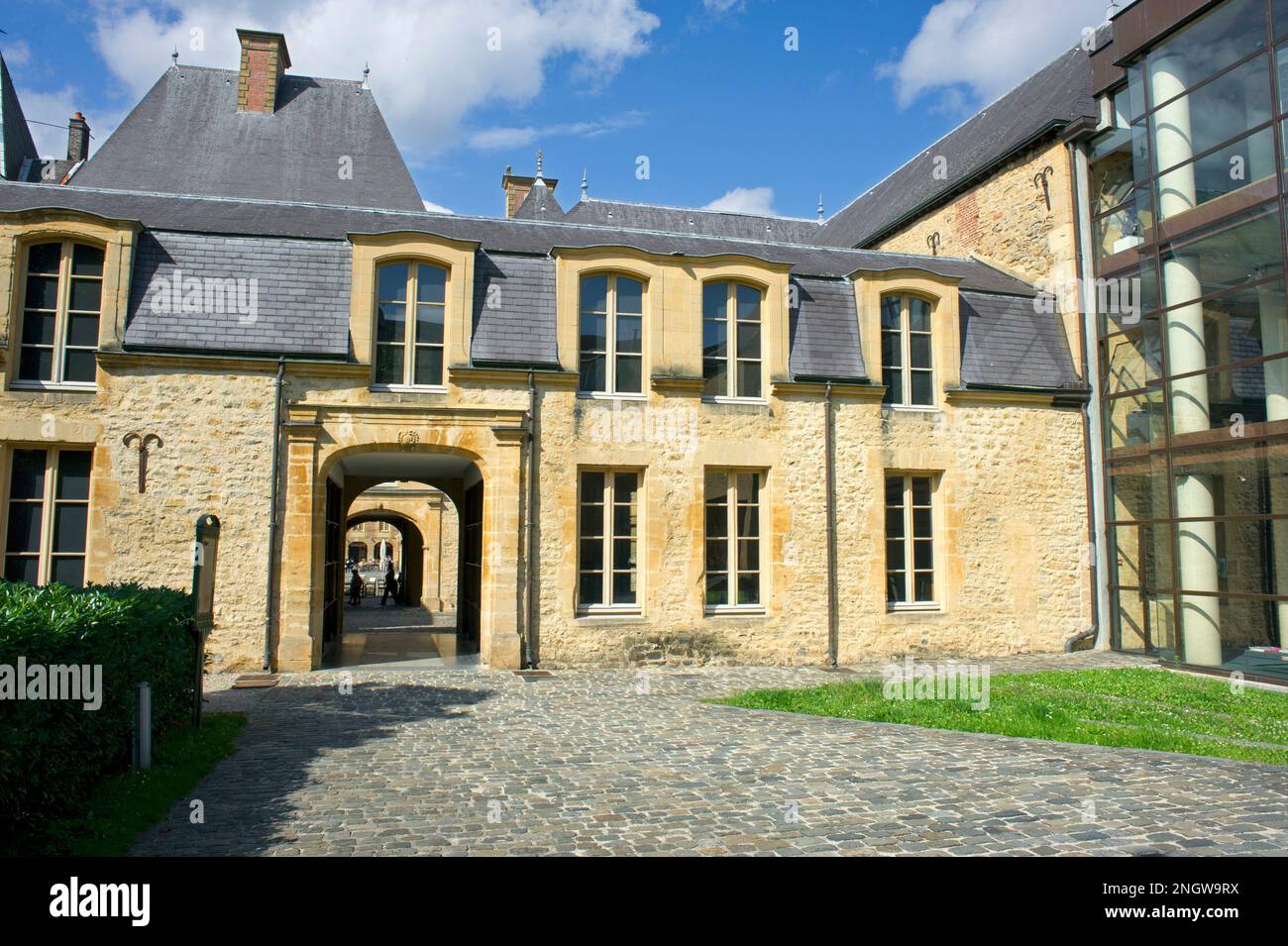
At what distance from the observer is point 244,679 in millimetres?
11609

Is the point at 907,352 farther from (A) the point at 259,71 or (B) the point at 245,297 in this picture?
(A) the point at 259,71

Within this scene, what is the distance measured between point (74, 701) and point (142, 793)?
0.89m

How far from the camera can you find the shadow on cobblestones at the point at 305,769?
5.43m

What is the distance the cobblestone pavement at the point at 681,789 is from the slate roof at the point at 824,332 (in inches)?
257

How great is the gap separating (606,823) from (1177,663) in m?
11.6

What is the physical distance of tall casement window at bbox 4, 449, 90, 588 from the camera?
471 inches

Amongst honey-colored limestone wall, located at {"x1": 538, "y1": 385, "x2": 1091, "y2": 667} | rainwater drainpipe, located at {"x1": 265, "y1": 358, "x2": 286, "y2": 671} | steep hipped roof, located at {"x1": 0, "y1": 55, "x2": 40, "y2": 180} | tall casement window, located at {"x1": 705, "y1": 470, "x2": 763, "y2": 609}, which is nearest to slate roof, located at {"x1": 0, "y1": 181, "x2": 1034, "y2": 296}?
rainwater drainpipe, located at {"x1": 265, "y1": 358, "x2": 286, "y2": 671}

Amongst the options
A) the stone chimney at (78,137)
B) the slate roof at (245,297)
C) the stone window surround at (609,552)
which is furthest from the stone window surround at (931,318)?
the stone chimney at (78,137)

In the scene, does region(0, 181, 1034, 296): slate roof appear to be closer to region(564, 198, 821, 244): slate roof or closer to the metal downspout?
the metal downspout

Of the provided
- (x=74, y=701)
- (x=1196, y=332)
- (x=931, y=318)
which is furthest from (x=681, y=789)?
(x=1196, y=332)

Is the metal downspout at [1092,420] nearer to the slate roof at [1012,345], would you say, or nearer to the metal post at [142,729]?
the slate roof at [1012,345]
